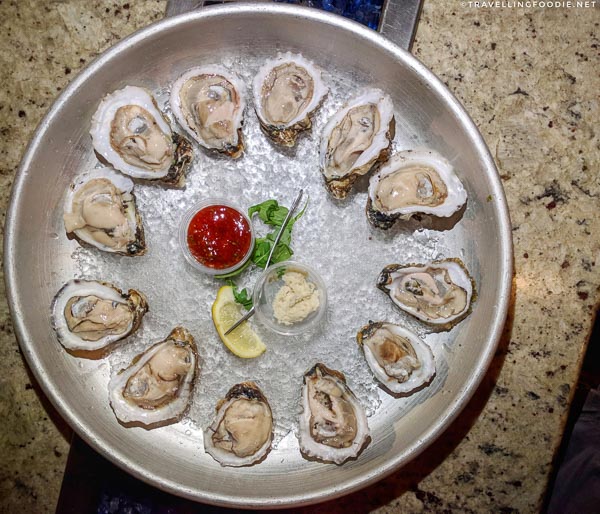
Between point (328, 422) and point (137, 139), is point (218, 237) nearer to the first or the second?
point (137, 139)

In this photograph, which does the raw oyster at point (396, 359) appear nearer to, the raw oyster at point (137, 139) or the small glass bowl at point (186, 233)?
the small glass bowl at point (186, 233)

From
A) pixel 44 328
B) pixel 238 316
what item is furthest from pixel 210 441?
pixel 44 328

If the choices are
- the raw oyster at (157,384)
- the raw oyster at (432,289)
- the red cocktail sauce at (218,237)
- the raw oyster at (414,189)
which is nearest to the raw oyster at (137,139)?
the red cocktail sauce at (218,237)

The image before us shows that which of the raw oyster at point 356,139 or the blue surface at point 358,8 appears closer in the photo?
the raw oyster at point 356,139

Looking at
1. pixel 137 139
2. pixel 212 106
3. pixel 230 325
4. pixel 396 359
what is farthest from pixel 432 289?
pixel 137 139

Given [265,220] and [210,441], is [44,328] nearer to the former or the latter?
[210,441]

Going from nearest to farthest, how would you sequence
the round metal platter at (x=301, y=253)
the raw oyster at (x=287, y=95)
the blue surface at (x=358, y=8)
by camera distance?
1. the round metal platter at (x=301, y=253)
2. the raw oyster at (x=287, y=95)
3. the blue surface at (x=358, y=8)
